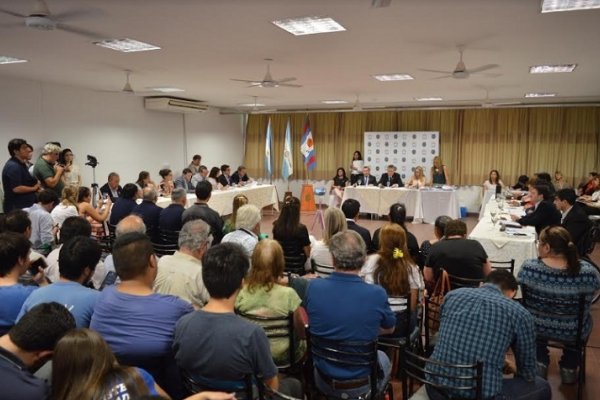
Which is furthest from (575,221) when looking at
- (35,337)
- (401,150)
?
(401,150)

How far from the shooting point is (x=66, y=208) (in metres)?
4.61

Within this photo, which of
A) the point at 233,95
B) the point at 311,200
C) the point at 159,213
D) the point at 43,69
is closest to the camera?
the point at 159,213

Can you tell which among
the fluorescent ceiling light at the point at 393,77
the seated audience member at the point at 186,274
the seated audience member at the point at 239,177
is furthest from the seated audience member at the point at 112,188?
the seated audience member at the point at 186,274

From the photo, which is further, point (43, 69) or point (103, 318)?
point (43, 69)

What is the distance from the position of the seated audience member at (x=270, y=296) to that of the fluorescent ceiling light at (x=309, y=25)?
2367mm

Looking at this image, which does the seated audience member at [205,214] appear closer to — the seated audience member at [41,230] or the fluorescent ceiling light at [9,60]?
the seated audience member at [41,230]

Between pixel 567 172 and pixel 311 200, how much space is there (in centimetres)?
622

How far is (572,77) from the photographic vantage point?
275 inches

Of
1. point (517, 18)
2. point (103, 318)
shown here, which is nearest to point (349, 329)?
point (103, 318)

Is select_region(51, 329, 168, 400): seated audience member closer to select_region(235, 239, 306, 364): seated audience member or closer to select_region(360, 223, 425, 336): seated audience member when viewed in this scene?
select_region(235, 239, 306, 364): seated audience member

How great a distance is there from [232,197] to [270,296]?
702 cm

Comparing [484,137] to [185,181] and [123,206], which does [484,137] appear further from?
[123,206]

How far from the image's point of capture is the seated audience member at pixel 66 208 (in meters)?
4.55

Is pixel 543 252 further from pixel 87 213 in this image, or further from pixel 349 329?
pixel 87 213
